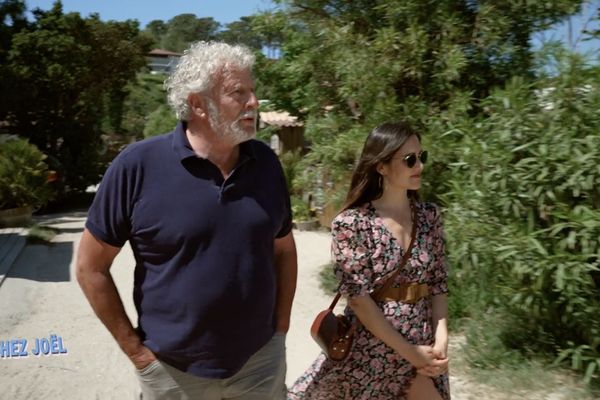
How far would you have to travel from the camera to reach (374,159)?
2789 mm

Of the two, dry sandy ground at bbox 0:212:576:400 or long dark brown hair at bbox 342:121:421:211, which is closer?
long dark brown hair at bbox 342:121:421:211

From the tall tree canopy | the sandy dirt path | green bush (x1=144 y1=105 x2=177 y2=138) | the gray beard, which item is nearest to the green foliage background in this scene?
the sandy dirt path

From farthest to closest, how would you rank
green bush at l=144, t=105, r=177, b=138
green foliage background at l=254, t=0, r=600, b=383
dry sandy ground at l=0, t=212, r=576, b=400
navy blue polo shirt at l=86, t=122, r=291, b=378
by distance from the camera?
green bush at l=144, t=105, r=177, b=138 < dry sandy ground at l=0, t=212, r=576, b=400 < green foliage background at l=254, t=0, r=600, b=383 < navy blue polo shirt at l=86, t=122, r=291, b=378

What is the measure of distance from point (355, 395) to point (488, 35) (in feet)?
12.6

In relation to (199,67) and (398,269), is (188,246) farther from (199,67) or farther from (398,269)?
(398,269)

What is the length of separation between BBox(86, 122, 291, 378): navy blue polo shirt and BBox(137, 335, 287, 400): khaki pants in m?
0.05

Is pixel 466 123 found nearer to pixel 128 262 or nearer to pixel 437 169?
pixel 437 169

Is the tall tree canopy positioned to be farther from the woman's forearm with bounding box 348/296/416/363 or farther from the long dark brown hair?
the woman's forearm with bounding box 348/296/416/363

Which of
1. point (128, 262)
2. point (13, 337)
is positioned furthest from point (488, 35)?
Result: point (128, 262)

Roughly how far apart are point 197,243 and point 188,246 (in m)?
0.03

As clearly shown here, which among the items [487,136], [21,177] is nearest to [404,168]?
[487,136]

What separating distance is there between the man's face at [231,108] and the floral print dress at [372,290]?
61cm

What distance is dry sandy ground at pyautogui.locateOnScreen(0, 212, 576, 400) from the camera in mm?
4664

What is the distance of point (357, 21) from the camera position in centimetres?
648
